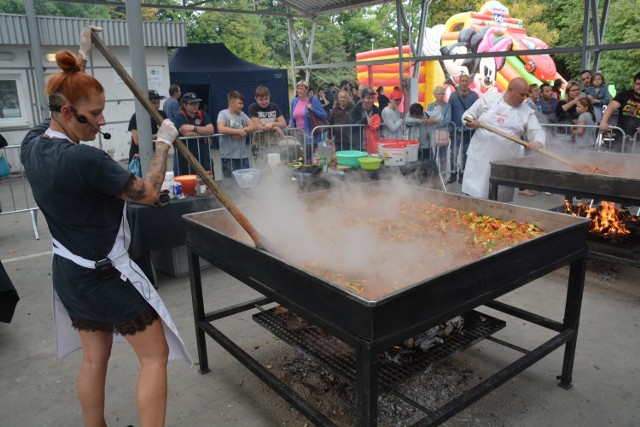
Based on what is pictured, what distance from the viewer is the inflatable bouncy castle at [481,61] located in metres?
21.0

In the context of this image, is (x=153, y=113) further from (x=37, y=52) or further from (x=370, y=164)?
(x=37, y=52)

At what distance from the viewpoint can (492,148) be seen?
5793 millimetres

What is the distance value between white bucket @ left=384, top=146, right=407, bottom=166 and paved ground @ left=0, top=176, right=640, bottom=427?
87.5 inches

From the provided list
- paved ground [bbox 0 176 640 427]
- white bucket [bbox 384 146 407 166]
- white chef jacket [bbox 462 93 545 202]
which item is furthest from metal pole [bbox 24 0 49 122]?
white chef jacket [bbox 462 93 545 202]

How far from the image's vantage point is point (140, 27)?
182 inches

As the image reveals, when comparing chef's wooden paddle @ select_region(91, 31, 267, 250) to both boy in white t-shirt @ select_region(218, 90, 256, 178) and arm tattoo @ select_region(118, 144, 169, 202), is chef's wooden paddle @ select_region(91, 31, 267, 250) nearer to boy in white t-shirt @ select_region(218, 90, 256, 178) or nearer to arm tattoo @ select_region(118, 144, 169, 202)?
arm tattoo @ select_region(118, 144, 169, 202)

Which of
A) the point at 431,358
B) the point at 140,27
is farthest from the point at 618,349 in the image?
the point at 140,27

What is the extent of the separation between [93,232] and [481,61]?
21825 mm

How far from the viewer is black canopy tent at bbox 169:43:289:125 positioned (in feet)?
47.7

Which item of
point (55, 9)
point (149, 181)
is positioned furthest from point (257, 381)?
point (55, 9)

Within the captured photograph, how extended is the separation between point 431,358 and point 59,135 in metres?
2.26

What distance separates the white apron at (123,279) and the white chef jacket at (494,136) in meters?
4.38

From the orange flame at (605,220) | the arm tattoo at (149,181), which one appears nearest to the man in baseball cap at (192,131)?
the arm tattoo at (149,181)

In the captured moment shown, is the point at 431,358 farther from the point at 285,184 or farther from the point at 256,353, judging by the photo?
the point at 285,184
